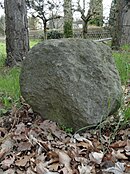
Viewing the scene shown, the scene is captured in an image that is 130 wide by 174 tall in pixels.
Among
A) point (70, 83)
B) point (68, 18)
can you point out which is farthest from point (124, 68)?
point (68, 18)

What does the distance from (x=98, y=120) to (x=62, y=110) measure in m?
0.34

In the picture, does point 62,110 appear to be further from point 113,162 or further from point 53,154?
point 113,162

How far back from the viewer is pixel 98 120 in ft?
7.55

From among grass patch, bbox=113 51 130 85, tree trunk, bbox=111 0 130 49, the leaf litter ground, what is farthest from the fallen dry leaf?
tree trunk, bbox=111 0 130 49

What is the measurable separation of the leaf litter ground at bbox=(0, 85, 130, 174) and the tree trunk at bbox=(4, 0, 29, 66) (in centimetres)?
268

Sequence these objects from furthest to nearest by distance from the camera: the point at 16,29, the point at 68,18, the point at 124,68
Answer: the point at 68,18
the point at 16,29
the point at 124,68

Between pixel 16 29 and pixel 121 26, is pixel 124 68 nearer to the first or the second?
pixel 16 29

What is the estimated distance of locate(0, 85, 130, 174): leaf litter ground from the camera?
190 cm

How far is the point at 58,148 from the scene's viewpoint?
212cm

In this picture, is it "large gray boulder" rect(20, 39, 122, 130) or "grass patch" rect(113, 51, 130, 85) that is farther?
"grass patch" rect(113, 51, 130, 85)

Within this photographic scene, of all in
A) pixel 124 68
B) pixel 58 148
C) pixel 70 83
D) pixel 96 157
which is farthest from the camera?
pixel 124 68

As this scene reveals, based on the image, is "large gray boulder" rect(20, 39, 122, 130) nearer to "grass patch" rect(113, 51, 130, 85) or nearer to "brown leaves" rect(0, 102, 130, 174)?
"brown leaves" rect(0, 102, 130, 174)

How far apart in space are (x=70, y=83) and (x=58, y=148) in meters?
0.57

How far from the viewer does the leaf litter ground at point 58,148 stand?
1902mm
